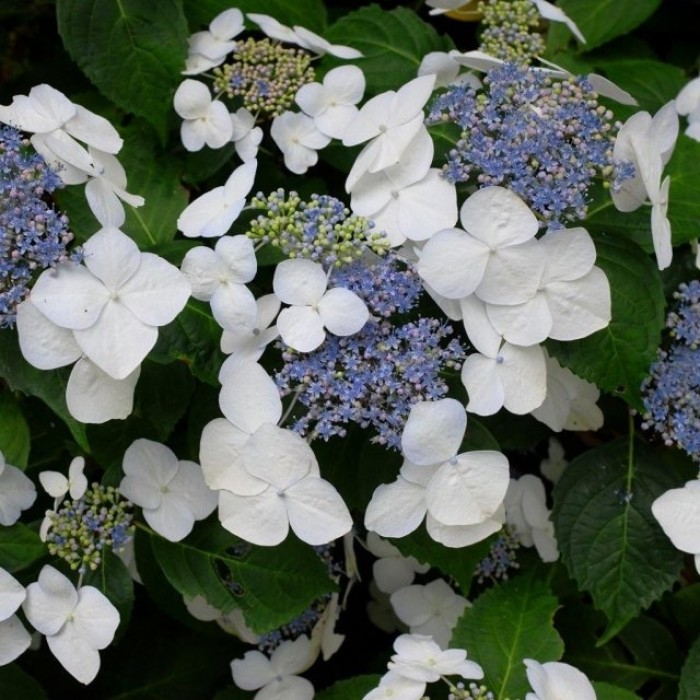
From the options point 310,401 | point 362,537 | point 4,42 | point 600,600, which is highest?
point 310,401

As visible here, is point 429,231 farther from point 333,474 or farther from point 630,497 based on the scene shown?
point 630,497

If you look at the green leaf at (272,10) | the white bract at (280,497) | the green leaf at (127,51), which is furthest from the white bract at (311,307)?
the green leaf at (272,10)

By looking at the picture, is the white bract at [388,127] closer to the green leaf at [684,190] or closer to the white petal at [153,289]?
the white petal at [153,289]

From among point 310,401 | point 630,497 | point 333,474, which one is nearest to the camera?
point 310,401

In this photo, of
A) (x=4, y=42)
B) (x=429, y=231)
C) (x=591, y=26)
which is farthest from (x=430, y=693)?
(x=4, y=42)

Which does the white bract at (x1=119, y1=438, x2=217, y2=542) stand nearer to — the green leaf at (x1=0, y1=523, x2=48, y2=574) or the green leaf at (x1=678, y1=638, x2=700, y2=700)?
the green leaf at (x1=0, y1=523, x2=48, y2=574)
